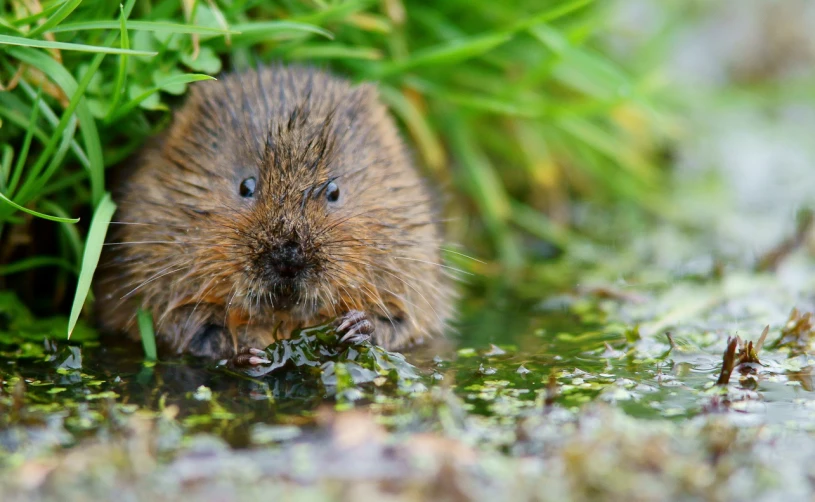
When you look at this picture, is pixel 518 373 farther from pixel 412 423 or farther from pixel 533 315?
pixel 533 315

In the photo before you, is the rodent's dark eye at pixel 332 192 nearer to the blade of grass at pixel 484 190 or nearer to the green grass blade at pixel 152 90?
the green grass blade at pixel 152 90

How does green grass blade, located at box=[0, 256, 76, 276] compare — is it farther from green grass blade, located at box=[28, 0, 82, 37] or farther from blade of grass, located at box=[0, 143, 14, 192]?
green grass blade, located at box=[28, 0, 82, 37]

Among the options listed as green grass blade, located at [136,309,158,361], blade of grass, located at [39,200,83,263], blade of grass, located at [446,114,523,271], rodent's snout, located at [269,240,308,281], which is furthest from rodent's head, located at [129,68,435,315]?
blade of grass, located at [446,114,523,271]

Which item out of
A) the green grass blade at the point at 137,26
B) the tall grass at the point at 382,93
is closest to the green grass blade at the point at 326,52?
the tall grass at the point at 382,93

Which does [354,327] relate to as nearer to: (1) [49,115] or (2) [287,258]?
(2) [287,258]

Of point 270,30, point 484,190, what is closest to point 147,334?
point 270,30

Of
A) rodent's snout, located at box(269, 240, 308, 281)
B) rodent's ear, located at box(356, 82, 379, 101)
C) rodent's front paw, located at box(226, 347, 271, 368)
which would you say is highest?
rodent's ear, located at box(356, 82, 379, 101)

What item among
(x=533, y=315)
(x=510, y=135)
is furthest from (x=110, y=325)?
(x=510, y=135)

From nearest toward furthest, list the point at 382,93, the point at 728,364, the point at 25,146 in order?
the point at 728,364 < the point at 25,146 < the point at 382,93

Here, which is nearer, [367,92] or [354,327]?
[354,327]
